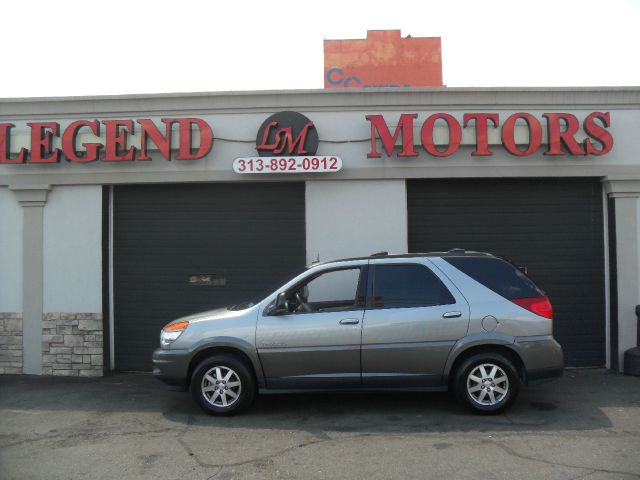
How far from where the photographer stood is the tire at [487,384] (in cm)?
651

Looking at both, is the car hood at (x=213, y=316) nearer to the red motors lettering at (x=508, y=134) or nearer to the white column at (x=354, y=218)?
the white column at (x=354, y=218)

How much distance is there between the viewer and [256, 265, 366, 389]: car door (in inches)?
258

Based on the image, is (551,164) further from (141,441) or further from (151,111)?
(141,441)

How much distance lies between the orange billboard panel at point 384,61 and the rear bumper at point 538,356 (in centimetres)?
1285

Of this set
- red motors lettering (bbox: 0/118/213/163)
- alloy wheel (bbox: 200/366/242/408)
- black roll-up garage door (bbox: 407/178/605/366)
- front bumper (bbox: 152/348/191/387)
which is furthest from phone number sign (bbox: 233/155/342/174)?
alloy wheel (bbox: 200/366/242/408)

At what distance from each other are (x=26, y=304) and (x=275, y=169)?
4610 millimetres


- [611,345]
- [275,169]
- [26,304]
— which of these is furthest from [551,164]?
[26,304]

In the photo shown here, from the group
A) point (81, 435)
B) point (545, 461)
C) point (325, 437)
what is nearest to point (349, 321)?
point (325, 437)

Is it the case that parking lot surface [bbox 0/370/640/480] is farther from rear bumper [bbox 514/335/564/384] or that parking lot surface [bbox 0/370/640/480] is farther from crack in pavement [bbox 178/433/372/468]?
rear bumper [bbox 514/335/564/384]

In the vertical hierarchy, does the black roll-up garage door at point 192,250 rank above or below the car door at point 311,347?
above

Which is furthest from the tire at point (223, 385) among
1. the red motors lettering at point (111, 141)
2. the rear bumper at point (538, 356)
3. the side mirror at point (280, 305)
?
the red motors lettering at point (111, 141)

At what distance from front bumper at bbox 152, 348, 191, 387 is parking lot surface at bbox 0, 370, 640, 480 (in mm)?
420

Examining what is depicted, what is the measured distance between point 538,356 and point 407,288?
1.63 metres

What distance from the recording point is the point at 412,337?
653cm
